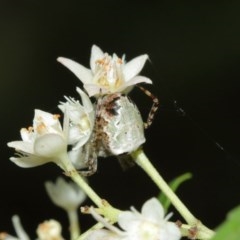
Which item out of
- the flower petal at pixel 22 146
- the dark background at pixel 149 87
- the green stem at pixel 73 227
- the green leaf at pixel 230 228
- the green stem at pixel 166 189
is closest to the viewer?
the green leaf at pixel 230 228

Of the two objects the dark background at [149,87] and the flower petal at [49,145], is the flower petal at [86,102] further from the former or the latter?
the dark background at [149,87]

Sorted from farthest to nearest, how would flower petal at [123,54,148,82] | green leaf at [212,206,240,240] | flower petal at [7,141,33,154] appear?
1. flower petal at [123,54,148,82]
2. flower petal at [7,141,33,154]
3. green leaf at [212,206,240,240]

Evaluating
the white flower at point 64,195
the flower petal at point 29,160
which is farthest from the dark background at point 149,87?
the flower petal at point 29,160

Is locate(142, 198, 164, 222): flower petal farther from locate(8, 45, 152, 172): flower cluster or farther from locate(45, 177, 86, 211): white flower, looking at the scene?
locate(45, 177, 86, 211): white flower

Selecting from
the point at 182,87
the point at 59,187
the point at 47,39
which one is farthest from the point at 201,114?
the point at 59,187

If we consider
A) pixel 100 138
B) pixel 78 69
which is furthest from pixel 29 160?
pixel 78 69

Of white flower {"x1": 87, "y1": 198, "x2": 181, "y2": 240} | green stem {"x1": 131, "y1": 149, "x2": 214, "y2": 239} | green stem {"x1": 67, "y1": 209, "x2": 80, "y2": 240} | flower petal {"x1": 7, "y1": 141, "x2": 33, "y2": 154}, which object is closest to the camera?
white flower {"x1": 87, "y1": 198, "x2": 181, "y2": 240}

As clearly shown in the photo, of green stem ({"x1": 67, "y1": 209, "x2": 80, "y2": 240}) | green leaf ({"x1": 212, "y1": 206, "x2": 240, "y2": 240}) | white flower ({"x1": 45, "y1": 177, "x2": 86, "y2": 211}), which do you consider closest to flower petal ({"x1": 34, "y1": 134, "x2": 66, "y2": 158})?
green stem ({"x1": 67, "y1": 209, "x2": 80, "y2": 240})
